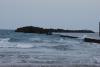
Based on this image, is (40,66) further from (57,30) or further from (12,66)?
(57,30)

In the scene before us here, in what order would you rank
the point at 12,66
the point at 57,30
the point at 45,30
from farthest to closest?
the point at 57,30 → the point at 45,30 → the point at 12,66

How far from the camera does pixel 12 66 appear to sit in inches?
316

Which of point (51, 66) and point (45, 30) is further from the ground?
point (51, 66)

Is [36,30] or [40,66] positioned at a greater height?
[40,66]

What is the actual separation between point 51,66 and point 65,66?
367mm

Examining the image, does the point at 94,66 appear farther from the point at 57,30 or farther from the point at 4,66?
the point at 57,30

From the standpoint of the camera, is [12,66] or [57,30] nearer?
[12,66]

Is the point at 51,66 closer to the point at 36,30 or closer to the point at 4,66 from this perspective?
the point at 4,66

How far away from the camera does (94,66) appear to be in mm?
8227

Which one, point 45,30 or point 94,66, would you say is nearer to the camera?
point 94,66

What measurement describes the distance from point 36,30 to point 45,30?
945cm

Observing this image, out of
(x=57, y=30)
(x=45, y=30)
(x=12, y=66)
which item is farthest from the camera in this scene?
(x=57, y=30)

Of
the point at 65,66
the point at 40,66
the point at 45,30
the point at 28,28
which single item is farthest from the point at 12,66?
the point at 28,28

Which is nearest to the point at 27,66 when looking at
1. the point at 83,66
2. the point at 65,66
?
the point at 65,66
